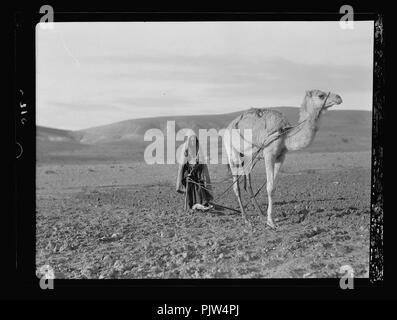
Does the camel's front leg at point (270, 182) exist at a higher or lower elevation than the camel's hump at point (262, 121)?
lower

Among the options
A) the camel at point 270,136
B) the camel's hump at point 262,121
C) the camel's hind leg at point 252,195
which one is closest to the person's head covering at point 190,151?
the camel at point 270,136

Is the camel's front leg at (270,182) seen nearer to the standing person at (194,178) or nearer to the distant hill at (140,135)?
the distant hill at (140,135)

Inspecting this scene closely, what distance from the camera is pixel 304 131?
6387 mm

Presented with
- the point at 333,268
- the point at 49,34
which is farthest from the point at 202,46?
the point at 333,268

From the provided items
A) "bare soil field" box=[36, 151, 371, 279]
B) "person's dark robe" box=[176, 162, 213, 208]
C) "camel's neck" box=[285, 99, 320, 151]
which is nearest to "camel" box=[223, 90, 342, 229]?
"camel's neck" box=[285, 99, 320, 151]

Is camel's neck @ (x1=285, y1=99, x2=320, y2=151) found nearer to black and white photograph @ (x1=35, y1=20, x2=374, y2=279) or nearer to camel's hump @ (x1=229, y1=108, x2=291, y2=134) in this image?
black and white photograph @ (x1=35, y1=20, x2=374, y2=279)

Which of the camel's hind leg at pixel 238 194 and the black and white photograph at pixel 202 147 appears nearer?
the black and white photograph at pixel 202 147

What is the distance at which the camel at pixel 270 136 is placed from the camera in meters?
6.39

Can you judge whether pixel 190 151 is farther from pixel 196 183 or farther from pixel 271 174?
pixel 271 174

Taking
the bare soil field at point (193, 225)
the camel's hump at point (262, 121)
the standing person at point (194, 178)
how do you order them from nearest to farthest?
the bare soil field at point (193, 225), the camel's hump at point (262, 121), the standing person at point (194, 178)

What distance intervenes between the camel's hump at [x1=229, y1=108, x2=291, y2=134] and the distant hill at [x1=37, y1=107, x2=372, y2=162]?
6 centimetres

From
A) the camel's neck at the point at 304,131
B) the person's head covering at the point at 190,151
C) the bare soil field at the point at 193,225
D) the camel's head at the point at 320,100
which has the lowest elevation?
the bare soil field at the point at 193,225

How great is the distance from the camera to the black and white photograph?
6359 mm
